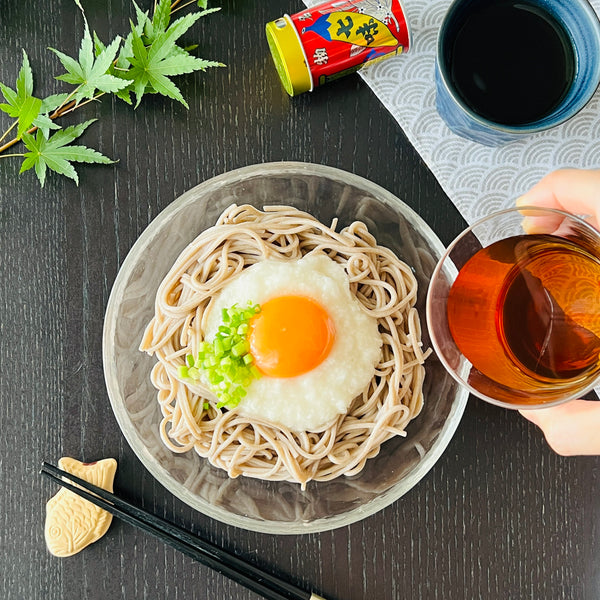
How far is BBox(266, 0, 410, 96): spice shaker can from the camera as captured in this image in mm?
1516

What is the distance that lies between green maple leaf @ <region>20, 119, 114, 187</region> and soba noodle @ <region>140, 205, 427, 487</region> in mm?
382

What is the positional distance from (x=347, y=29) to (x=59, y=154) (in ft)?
2.65

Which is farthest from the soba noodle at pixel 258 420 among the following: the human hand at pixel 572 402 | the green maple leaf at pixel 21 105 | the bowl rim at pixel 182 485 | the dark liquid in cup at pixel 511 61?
the green maple leaf at pixel 21 105

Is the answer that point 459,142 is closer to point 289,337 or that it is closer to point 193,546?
point 289,337

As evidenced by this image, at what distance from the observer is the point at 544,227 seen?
1.24m

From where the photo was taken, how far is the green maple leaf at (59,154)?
167cm

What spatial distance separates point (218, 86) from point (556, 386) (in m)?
1.13

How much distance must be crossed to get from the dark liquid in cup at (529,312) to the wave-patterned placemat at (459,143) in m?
0.36

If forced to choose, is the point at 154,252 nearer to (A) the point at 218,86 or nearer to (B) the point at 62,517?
(A) the point at 218,86

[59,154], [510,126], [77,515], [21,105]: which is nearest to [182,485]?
[77,515]

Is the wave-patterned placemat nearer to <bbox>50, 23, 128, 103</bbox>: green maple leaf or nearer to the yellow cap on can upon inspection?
the yellow cap on can

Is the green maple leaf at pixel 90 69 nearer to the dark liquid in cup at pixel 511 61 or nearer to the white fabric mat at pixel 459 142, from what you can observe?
the white fabric mat at pixel 459 142

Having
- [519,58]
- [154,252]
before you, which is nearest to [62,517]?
[154,252]

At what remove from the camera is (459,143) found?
1.64 m
